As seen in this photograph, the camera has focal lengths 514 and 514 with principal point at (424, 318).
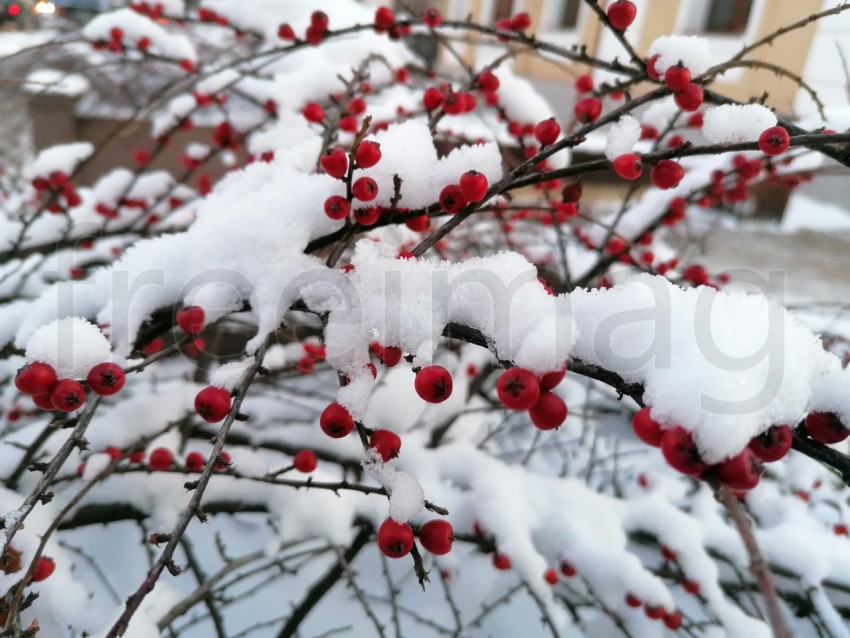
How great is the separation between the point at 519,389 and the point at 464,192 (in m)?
0.38

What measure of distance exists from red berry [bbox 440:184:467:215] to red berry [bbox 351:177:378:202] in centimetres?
12

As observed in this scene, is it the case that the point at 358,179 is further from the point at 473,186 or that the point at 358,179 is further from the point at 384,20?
the point at 384,20

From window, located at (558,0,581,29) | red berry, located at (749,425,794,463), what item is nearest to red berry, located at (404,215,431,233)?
red berry, located at (749,425,794,463)

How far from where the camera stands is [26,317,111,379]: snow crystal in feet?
2.44

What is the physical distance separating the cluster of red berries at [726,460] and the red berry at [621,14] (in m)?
0.91

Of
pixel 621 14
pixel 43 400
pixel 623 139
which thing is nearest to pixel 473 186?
pixel 623 139

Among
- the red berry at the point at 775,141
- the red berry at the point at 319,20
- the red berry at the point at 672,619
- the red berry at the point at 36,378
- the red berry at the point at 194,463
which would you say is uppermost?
the red berry at the point at 319,20

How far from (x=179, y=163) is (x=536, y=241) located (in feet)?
10.6

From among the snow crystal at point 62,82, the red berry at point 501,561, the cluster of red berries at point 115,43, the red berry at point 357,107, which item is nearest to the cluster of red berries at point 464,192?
the red berry at point 357,107

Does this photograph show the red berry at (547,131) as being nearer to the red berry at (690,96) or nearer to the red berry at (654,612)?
the red berry at (690,96)

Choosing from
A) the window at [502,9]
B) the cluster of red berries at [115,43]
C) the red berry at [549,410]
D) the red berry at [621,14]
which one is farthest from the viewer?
the window at [502,9]

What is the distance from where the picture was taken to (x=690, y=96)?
95 cm

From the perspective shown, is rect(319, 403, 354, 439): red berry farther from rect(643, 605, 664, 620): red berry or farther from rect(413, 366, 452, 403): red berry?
rect(643, 605, 664, 620): red berry

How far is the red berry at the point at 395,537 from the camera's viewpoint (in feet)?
2.46
